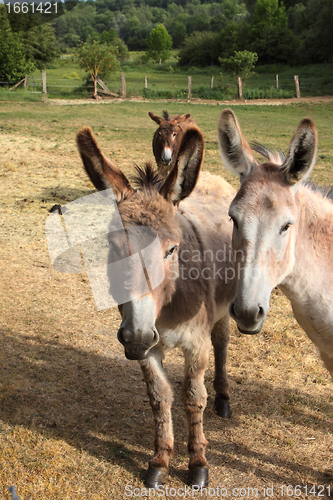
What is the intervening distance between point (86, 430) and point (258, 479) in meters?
1.42

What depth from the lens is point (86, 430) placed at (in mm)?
3203

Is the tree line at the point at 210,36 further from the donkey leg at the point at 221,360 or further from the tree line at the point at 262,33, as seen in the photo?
the donkey leg at the point at 221,360

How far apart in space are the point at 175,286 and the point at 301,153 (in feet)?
3.81

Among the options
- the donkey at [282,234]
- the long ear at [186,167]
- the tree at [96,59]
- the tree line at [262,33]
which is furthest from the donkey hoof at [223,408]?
the tree line at [262,33]

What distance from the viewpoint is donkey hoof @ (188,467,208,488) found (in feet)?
8.87

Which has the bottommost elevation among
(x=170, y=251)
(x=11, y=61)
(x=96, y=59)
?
(x=170, y=251)

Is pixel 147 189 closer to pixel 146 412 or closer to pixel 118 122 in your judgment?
pixel 146 412

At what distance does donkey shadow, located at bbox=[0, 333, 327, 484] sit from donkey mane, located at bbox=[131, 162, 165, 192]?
2.08 meters

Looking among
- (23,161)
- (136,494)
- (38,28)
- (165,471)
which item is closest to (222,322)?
(165,471)

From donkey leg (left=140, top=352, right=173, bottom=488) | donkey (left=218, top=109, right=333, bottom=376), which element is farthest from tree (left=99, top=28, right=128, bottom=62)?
donkey leg (left=140, top=352, right=173, bottom=488)

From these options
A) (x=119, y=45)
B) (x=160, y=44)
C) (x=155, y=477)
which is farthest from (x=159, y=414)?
(x=160, y=44)

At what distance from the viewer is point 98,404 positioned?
11.5ft

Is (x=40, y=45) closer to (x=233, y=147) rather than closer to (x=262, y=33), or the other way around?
(x=262, y=33)

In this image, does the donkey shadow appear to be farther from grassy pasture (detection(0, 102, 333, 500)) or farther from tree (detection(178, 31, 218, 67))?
tree (detection(178, 31, 218, 67))
